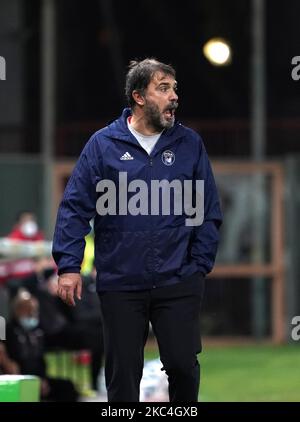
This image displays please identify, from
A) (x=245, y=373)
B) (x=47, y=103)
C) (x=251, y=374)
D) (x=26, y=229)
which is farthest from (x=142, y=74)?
(x=47, y=103)

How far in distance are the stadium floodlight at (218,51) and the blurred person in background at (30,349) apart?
5922 millimetres

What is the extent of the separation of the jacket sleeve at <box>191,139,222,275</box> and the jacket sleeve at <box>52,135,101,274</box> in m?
0.53

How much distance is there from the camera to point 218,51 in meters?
18.2

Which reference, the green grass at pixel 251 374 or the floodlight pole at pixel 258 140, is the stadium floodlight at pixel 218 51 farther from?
the green grass at pixel 251 374

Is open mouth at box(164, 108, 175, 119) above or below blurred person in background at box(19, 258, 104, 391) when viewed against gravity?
above

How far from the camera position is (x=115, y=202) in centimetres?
706

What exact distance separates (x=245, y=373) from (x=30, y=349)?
275cm

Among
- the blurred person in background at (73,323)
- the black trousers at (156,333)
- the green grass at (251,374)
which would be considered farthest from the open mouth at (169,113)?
the blurred person in background at (73,323)

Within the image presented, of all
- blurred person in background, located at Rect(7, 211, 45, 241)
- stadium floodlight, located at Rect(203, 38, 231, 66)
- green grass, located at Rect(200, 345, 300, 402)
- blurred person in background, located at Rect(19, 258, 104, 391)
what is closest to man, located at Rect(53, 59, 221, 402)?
green grass, located at Rect(200, 345, 300, 402)

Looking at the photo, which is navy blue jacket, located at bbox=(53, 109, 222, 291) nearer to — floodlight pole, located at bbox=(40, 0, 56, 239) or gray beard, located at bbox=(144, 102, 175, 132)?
gray beard, located at bbox=(144, 102, 175, 132)

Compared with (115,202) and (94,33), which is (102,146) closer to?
(115,202)

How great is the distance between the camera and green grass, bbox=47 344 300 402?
12.1 meters

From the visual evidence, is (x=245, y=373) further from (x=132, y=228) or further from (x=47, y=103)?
(x=132, y=228)

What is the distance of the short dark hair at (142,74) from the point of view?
7199 mm
